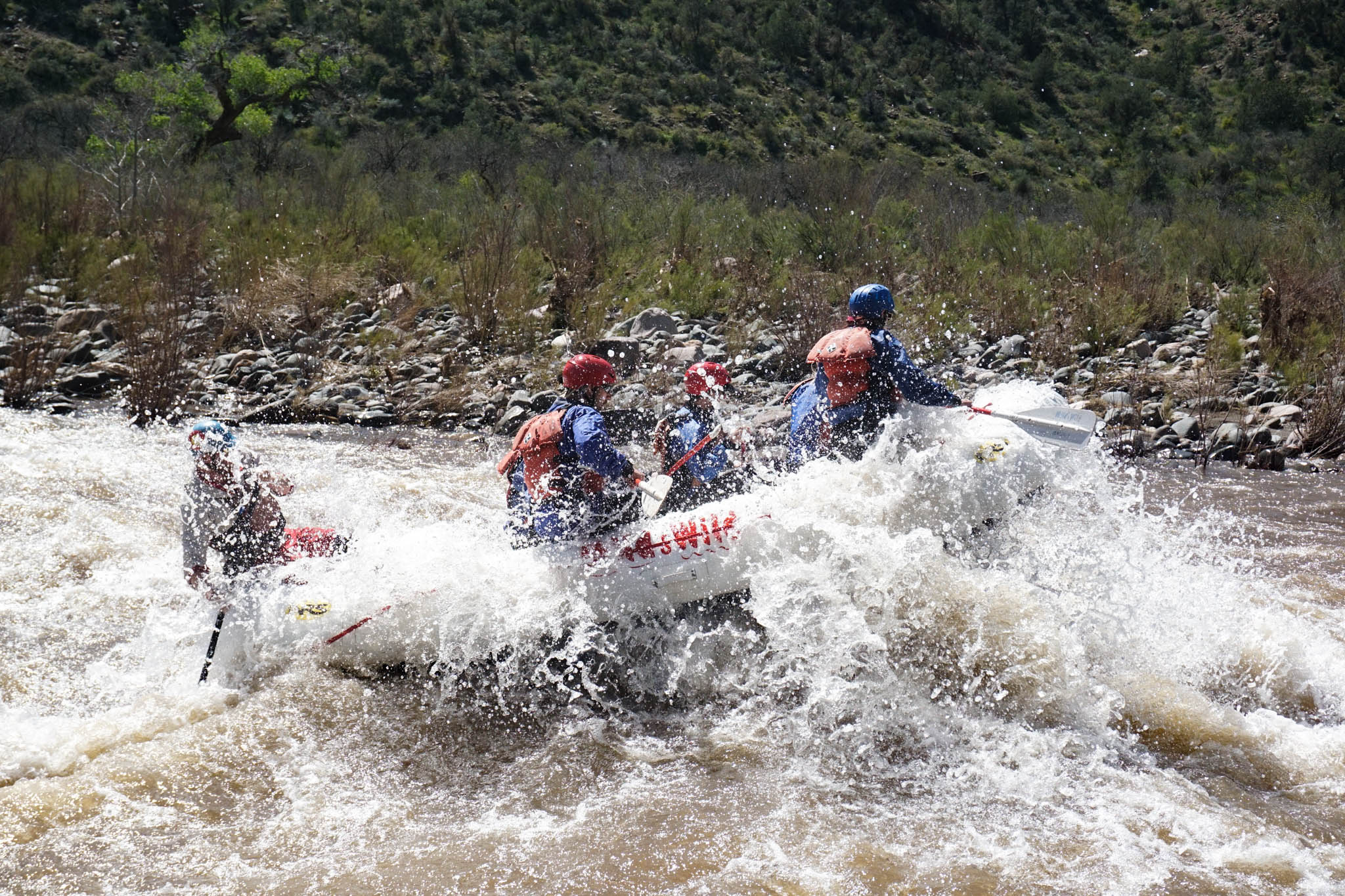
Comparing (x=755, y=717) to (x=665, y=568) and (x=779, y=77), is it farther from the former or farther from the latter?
(x=779, y=77)

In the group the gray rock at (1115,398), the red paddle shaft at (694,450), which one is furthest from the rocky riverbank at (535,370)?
the red paddle shaft at (694,450)

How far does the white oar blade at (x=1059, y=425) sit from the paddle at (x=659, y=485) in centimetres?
168

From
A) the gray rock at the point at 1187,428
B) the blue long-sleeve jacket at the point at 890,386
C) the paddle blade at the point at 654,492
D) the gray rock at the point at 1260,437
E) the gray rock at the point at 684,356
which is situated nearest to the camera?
the paddle blade at the point at 654,492

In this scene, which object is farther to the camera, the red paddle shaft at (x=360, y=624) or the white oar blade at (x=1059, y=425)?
the white oar blade at (x=1059, y=425)

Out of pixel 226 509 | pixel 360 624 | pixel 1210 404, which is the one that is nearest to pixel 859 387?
pixel 360 624

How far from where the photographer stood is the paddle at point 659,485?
5.49 metres

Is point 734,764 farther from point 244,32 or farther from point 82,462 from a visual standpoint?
point 244,32

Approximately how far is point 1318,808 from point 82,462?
819 centimetres

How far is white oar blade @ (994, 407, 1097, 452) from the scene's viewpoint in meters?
5.61

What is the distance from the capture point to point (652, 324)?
11.9m

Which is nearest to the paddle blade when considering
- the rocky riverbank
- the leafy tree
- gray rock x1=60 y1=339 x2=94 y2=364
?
the rocky riverbank

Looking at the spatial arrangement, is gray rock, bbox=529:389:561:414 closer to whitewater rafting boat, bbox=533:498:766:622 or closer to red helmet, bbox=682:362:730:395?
red helmet, bbox=682:362:730:395

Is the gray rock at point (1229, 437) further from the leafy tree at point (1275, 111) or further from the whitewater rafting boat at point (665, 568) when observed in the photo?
the leafy tree at point (1275, 111)

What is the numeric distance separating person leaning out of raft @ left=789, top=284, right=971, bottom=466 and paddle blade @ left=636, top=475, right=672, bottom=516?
81cm
